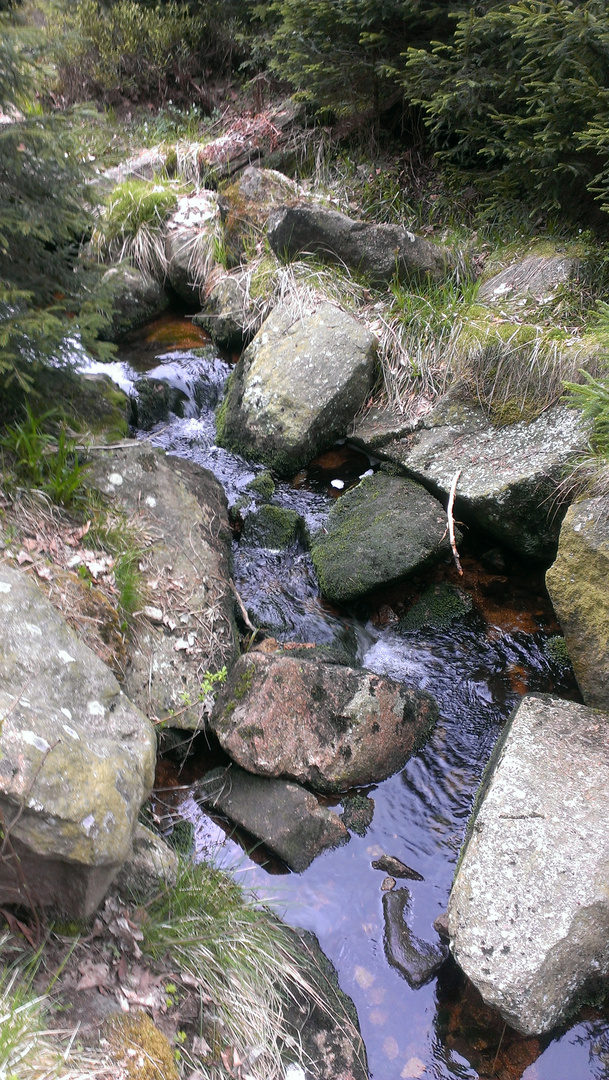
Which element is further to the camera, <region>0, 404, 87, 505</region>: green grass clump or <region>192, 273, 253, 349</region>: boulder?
<region>192, 273, 253, 349</region>: boulder

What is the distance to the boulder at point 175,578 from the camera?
3.46 meters

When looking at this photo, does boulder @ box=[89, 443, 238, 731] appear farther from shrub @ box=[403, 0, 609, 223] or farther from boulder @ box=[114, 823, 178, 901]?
shrub @ box=[403, 0, 609, 223]

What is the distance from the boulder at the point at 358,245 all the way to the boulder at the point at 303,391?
0.60m

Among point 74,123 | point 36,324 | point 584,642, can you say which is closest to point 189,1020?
point 584,642

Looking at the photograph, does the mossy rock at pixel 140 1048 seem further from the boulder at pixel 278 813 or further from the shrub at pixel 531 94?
the shrub at pixel 531 94

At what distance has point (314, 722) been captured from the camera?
343 cm

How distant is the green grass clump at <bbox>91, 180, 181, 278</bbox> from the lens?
6.57 metres

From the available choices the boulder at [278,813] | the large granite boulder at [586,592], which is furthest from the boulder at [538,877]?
the boulder at [278,813]

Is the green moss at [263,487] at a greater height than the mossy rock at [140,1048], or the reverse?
the green moss at [263,487]

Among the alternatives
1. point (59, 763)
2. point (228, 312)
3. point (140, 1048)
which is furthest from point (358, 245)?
point (140, 1048)

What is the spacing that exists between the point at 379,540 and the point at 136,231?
4.46 meters

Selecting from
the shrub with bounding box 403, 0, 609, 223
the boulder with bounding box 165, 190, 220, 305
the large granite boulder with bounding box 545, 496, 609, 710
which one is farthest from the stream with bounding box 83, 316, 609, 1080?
the shrub with bounding box 403, 0, 609, 223

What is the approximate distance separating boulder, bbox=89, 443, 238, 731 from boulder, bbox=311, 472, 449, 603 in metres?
0.68

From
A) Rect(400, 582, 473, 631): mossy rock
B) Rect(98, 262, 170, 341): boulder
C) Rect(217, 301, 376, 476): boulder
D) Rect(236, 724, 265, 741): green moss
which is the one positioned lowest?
Rect(400, 582, 473, 631): mossy rock
